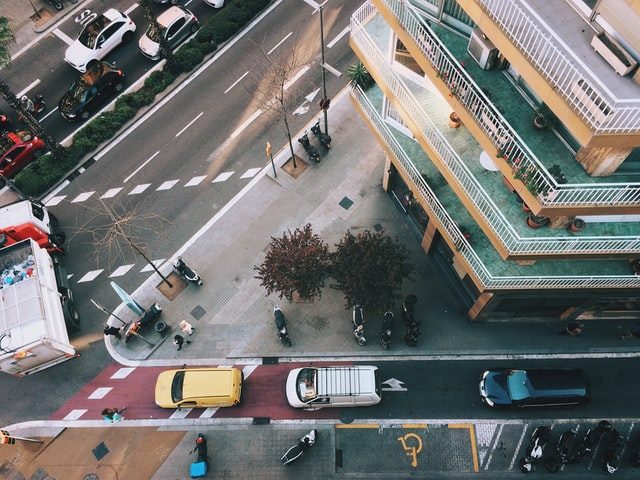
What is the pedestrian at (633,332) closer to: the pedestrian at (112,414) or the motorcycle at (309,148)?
the motorcycle at (309,148)

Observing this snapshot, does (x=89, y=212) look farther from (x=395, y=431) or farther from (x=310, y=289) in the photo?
(x=395, y=431)

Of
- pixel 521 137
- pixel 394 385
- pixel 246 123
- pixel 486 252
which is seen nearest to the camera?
pixel 521 137

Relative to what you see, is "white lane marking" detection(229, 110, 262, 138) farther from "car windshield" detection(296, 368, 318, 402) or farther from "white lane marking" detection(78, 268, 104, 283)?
"car windshield" detection(296, 368, 318, 402)

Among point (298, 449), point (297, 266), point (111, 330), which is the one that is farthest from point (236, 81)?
point (298, 449)

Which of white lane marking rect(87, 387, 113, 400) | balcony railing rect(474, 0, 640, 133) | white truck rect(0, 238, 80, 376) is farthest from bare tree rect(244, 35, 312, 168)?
balcony railing rect(474, 0, 640, 133)

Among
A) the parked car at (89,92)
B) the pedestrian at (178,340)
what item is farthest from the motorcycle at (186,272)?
the parked car at (89,92)

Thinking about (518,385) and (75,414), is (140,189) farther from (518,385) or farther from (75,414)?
(518,385)
